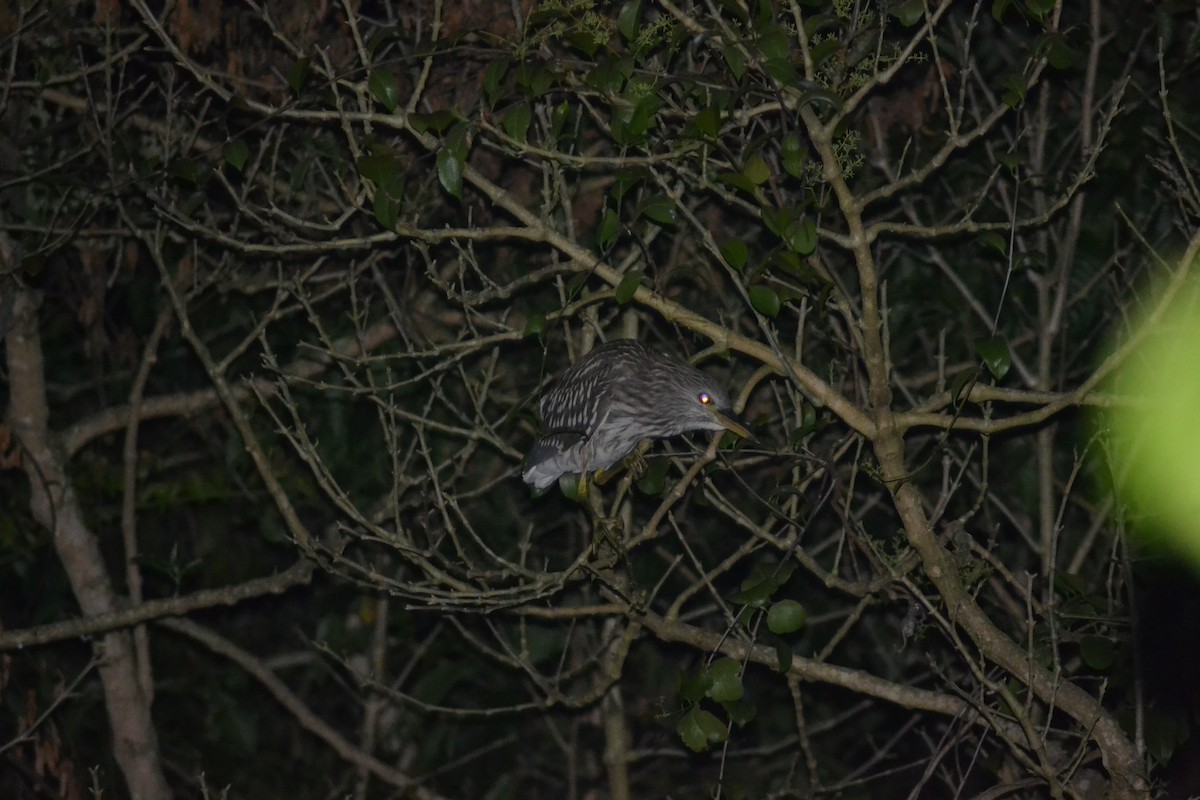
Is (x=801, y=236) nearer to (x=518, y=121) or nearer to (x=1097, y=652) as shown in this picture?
(x=518, y=121)

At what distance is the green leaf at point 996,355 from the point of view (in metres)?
2.86

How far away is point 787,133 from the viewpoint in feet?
8.89

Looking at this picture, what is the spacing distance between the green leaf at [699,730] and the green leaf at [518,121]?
4.38 ft

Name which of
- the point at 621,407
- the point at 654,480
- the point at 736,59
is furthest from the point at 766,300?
the point at 621,407

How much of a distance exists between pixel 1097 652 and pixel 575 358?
1.67m

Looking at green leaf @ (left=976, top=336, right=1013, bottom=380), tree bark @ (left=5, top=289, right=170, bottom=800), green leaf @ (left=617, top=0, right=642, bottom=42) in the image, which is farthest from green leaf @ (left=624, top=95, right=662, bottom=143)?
tree bark @ (left=5, top=289, right=170, bottom=800)

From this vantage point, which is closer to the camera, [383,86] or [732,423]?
[383,86]

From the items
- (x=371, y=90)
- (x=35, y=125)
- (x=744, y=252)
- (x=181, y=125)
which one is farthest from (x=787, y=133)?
(x=35, y=125)

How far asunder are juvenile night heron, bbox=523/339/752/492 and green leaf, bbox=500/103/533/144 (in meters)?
1.03

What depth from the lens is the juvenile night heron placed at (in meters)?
3.76

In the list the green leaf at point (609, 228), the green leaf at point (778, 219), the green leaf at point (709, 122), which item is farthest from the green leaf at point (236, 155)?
the green leaf at point (778, 219)

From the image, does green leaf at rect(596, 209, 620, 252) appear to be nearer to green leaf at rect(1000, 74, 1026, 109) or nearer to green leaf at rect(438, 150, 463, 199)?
green leaf at rect(438, 150, 463, 199)

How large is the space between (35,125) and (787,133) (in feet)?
11.9

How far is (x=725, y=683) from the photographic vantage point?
119 inches
